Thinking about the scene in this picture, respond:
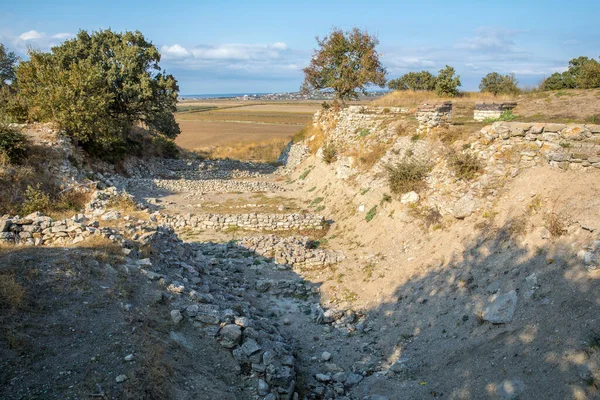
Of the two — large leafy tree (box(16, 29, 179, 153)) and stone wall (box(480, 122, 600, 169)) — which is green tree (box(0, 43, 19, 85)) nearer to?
large leafy tree (box(16, 29, 179, 153))

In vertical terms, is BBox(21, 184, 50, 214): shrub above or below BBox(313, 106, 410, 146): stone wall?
below

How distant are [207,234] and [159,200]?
6.04m

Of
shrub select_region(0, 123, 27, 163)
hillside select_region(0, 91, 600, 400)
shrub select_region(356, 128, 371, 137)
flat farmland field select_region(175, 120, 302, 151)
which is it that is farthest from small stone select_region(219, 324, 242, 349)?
flat farmland field select_region(175, 120, 302, 151)

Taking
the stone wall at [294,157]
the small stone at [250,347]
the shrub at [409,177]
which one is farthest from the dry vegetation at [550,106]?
the small stone at [250,347]

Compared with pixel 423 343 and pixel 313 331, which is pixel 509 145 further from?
pixel 313 331

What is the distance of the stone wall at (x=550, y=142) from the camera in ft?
31.1

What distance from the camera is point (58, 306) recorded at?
6.48 m

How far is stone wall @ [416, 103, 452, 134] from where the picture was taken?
51.5ft

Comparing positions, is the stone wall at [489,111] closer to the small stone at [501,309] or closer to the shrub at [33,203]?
the small stone at [501,309]

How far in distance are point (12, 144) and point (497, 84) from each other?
32815 mm

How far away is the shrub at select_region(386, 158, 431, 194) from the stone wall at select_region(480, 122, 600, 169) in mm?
2108

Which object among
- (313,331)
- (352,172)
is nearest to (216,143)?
(352,172)

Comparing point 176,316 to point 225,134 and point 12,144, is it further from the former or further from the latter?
point 225,134

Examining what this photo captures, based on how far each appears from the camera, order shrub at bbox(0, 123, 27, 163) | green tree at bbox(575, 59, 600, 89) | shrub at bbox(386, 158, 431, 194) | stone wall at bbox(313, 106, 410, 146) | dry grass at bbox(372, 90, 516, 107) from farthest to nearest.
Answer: dry grass at bbox(372, 90, 516, 107), green tree at bbox(575, 59, 600, 89), stone wall at bbox(313, 106, 410, 146), shrub at bbox(0, 123, 27, 163), shrub at bbox(386, 158, 431, 194)
